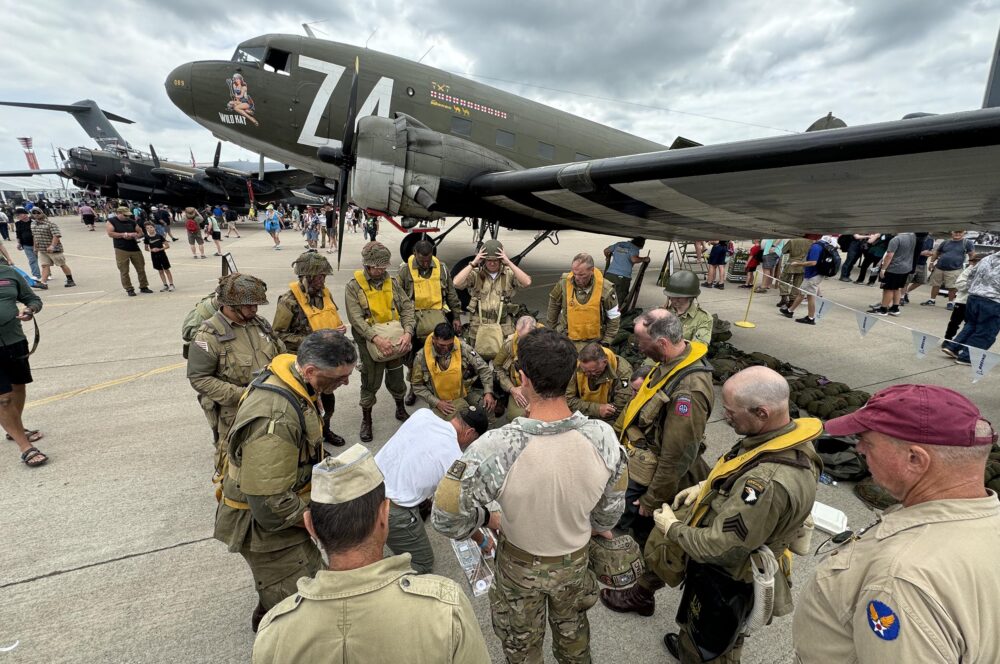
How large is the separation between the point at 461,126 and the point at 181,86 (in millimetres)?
7098

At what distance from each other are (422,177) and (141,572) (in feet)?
22.0

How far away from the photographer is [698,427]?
8.57 ft

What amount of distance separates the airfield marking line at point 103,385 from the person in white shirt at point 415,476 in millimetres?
5511

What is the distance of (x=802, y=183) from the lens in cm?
482

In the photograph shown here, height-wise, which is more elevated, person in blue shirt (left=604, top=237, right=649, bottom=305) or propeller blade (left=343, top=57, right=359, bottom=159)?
propeller blade (left=343, top=57, right=359, bottom=159)

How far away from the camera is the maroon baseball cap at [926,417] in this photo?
50.7 inches

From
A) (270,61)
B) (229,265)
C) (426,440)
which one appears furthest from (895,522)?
(270,61)

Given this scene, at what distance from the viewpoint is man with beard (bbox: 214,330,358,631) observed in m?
2.13

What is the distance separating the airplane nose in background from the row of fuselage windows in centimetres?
666

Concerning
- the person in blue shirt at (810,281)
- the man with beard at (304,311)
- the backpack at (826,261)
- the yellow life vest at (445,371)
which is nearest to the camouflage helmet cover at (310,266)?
the man with beard at (304,311)

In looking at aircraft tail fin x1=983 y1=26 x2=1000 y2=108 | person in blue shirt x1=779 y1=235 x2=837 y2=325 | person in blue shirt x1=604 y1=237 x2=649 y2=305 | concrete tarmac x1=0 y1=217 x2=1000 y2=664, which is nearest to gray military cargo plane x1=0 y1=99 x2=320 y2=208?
concrete tarmac x1=0 y1=217 x2=1000 y2=664

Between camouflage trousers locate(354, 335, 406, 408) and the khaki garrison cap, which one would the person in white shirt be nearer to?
the khaki garrison cap

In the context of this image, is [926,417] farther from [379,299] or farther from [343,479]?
[379,299]

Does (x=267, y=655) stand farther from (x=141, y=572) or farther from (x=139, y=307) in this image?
(x=139, y=307)
